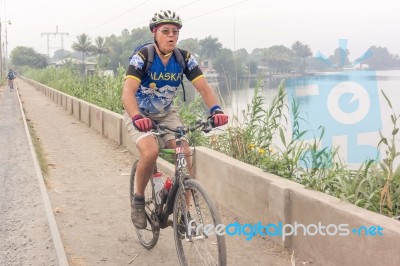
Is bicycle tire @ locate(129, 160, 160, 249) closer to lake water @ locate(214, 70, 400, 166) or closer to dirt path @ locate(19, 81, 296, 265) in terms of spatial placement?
dirt path @ locate(19, 81, 296, 265)

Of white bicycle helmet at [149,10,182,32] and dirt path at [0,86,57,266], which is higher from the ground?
white bicycle helmet at [149,10,182,32]

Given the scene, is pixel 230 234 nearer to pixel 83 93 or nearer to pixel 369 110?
pixel 369 110

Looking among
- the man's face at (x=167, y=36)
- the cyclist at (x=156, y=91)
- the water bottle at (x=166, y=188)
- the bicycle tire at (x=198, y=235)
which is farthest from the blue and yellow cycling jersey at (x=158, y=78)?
the bicycle tire at (x=198, y=235)

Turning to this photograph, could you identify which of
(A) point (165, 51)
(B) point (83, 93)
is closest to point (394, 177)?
(A) point (165, 51)

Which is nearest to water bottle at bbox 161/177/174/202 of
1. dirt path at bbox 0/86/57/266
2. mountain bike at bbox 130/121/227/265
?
mountain bike at bbox 130/121/227/265

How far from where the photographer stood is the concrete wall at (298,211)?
3.22 m

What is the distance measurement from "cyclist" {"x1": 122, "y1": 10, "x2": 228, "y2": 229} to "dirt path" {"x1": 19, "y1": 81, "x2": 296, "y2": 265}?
1.64ft

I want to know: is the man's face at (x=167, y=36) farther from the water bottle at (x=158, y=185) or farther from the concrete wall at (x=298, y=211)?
the concrete wall at (x=298, y=211)

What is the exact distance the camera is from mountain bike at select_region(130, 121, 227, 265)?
326 centimetres

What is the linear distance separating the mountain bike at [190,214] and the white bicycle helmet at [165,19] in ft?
2.90

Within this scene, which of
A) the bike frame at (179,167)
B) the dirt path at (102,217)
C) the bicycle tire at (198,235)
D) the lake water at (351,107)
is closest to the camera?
the bicycle tire at (198,235)

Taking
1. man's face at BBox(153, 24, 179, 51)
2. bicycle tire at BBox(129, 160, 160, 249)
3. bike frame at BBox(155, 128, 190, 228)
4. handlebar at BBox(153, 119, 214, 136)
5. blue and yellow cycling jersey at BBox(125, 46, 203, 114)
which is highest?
man's face at BBox(153, 24, 179, 51)

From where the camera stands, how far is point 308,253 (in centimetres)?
391

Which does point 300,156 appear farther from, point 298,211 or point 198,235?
point 198,235
